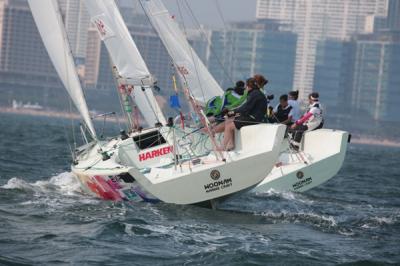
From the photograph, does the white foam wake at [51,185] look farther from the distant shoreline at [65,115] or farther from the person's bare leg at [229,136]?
the distant shoreline at [65,115]

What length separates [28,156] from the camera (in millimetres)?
26828

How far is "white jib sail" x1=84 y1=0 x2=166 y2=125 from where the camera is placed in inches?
711

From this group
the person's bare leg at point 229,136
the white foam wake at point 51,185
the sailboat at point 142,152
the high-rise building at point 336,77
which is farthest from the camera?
the high-rise building at point 336,77

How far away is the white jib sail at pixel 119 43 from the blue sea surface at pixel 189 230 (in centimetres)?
188

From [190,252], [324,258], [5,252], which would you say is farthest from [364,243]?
[5,252]

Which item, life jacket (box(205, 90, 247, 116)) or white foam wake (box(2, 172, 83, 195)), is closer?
life jacket (box(205, 90, 247, 116))

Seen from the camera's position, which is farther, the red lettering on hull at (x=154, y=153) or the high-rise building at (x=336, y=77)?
the high-rise building at (x=336, y=77)

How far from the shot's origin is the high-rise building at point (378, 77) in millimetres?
181375

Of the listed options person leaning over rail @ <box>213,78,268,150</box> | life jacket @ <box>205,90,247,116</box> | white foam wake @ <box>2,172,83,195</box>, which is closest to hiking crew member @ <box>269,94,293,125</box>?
life jacket @ <box>205,90,247,116</box>

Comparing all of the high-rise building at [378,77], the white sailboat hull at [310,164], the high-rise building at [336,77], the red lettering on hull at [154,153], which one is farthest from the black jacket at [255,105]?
the high-rise building at [336,77]

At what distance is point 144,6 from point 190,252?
39.5 feet

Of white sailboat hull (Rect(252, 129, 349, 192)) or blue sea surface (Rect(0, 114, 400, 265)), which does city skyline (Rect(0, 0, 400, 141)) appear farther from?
blue sea surface (Rect(0, 114, 400, 265))

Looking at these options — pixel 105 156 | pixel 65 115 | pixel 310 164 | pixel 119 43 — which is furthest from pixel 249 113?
pixel 65 115

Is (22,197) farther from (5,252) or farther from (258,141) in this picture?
(5,252)
